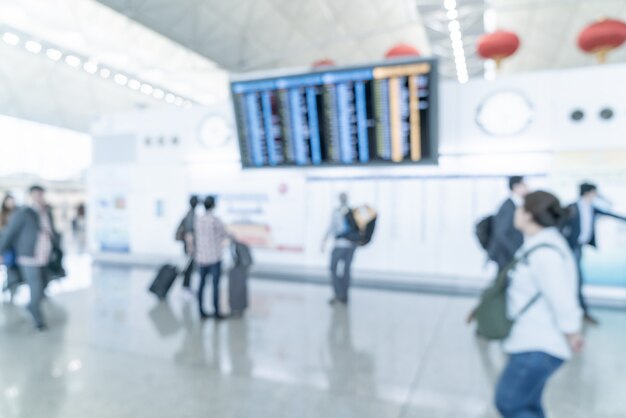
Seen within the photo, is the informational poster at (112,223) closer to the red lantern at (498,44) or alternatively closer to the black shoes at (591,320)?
the red lantern at (498,44)

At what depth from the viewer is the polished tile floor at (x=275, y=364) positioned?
2.87 m

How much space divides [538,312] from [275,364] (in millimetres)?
2465

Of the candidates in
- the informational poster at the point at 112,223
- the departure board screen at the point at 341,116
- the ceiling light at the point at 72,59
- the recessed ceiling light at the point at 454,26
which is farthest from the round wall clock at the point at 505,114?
the ceiling light at the point at 72,59

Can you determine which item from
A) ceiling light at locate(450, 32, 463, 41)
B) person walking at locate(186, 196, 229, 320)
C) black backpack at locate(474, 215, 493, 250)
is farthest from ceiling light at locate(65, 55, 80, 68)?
black backpack at locate(474, 215, 493, 250)

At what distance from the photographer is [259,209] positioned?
8.09 meters

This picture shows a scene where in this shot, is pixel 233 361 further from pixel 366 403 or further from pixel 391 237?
pixel 391 237

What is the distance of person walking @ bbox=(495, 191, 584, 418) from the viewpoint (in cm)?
171

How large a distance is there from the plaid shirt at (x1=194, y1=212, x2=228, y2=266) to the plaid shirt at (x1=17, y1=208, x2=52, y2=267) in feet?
5.42

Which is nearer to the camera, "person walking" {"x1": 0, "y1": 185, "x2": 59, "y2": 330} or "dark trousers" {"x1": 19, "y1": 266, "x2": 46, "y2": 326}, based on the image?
"person walking" {"x1": 0, "y1": 185, "x2": 59, "y2": 330}

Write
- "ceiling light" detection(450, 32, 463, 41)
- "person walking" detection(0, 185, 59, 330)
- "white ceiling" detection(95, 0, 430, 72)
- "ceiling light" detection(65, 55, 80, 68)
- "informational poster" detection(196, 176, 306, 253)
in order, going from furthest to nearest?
1. "ceiling light" detection(450, 32, 463, 41)
2. "ceiling light" detection(65, 55, 80, 68)
3. "white ceiling" detection(95, 0, 430, 72)
4. "informational poster" detection(196, 176, 306, 253)
5. "person walking" detection(0, 185, 59, 330)

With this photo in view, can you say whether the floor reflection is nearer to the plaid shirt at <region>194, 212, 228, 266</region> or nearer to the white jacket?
the white jacket

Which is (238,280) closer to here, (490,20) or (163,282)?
(163,282)

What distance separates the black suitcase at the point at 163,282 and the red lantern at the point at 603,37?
7.33 m

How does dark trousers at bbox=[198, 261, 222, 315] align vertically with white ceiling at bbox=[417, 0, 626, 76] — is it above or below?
below
